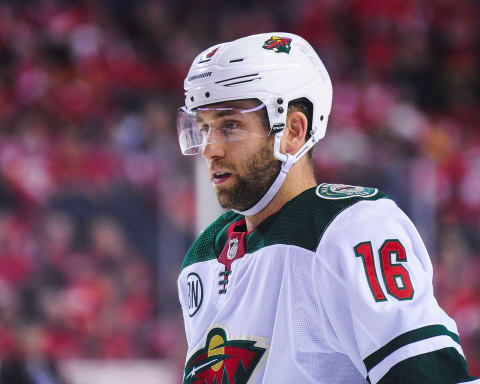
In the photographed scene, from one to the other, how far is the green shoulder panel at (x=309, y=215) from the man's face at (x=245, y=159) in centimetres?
8

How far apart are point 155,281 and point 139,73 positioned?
2.43 metres

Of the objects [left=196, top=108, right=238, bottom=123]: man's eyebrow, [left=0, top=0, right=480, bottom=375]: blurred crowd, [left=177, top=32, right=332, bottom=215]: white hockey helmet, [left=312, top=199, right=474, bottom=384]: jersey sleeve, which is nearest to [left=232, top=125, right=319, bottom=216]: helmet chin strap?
A: [left=177, top=32, right=332, bottom=215]: white hockey helmet

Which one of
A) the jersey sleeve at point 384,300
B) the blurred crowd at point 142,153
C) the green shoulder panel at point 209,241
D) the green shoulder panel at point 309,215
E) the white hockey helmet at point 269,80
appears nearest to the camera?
the jersey sleeve at point 384,300

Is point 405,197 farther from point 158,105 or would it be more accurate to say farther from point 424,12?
point 424,12

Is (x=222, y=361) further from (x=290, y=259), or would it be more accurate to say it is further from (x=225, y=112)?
(x=225, y=112)

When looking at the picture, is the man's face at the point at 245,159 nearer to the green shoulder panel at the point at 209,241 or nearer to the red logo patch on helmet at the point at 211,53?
the red logo patch on helmet at the point at 211,53

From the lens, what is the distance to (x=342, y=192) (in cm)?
164

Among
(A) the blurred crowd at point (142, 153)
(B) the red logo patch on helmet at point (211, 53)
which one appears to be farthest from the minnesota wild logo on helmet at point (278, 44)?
(A) the blurred crowd at point (142, 153)

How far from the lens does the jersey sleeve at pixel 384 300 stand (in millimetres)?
1377

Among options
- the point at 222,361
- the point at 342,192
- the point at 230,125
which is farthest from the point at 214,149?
the point at 222,361

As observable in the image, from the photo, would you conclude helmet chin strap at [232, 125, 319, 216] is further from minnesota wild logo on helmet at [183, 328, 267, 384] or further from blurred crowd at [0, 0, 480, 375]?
blurred crowd at [0, 0, 480, 375]

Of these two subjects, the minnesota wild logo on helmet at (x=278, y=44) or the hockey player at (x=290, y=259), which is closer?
the hockey player at (x=290, y=259)

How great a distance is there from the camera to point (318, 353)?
154cm

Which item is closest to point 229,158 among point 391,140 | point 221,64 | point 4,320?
point 221,64
